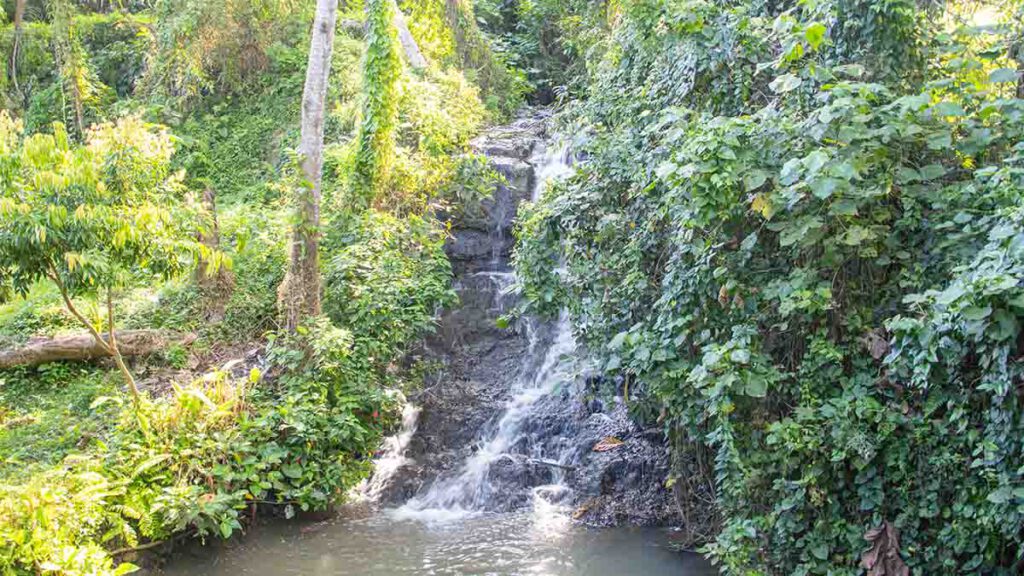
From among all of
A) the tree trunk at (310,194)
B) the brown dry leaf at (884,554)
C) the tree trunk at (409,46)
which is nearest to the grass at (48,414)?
the tree trunk at (310,194)

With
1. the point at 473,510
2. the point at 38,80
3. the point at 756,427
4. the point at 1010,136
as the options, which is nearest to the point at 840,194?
the point at 1010,136

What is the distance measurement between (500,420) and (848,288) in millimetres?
4884

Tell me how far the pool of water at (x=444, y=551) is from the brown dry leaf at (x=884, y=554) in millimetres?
1943

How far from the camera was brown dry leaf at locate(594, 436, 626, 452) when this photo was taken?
862cm

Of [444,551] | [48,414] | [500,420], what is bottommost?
[444,551]

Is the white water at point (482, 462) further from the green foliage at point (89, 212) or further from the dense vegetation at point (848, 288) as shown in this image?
the green foliage at point (89, 212)

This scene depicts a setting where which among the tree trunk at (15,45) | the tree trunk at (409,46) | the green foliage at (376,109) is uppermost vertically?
the tree trunk at (15,45)

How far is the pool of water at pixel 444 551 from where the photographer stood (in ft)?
22.7

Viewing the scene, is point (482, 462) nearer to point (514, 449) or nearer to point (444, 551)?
point (514, 449)

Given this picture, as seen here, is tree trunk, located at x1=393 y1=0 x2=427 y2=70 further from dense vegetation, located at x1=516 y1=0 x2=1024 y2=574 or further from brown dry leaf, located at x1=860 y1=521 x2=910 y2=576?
brown dry leaf, located at x1=860 y1=521 x2=910 y2=576

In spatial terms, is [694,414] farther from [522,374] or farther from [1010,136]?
[522,374]

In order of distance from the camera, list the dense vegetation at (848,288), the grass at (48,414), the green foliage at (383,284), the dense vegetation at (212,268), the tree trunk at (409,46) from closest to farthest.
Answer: the dense vegetation at (848,288) → the dense vegetation at (212,268) → the grass at (48,414) → the green foliage at (383,284) → the tree trunk at (409,46)

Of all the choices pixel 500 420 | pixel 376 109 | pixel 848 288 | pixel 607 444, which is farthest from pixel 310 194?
pixel 848 288

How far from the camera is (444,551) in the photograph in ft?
23.9
